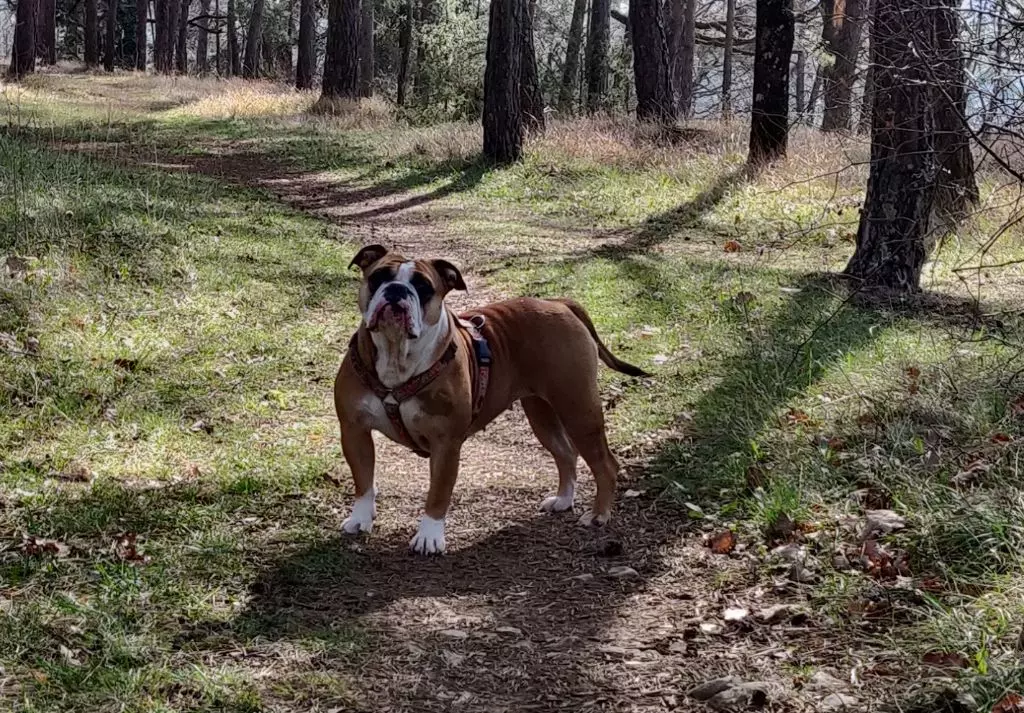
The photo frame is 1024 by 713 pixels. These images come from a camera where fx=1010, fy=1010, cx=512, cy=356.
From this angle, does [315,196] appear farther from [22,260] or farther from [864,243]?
[864,243]

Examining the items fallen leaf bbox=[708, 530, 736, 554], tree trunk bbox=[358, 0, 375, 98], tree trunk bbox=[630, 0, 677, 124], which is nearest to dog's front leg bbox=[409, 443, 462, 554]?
fallen leaf bbox=[708, 530, 736, 554]

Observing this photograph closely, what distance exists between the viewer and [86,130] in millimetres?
17062

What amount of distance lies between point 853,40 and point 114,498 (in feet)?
61.1

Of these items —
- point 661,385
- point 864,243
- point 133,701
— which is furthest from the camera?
point 864,243

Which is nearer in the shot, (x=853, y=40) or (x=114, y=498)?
(x=114, y=498)

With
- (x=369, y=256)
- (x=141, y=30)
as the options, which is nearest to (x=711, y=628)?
(x=369, y=256)

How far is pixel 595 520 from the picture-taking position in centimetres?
480

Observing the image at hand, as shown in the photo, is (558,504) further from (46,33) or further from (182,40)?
(182,40)

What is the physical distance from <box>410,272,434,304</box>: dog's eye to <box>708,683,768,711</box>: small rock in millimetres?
1943

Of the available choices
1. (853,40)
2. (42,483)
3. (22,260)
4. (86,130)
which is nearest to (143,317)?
(22,260)

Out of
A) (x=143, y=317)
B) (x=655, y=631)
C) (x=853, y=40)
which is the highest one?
(x=853, y=40)

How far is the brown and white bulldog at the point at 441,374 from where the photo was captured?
421 cm

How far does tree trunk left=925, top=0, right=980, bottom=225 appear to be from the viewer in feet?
13.5

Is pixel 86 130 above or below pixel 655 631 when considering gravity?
above
